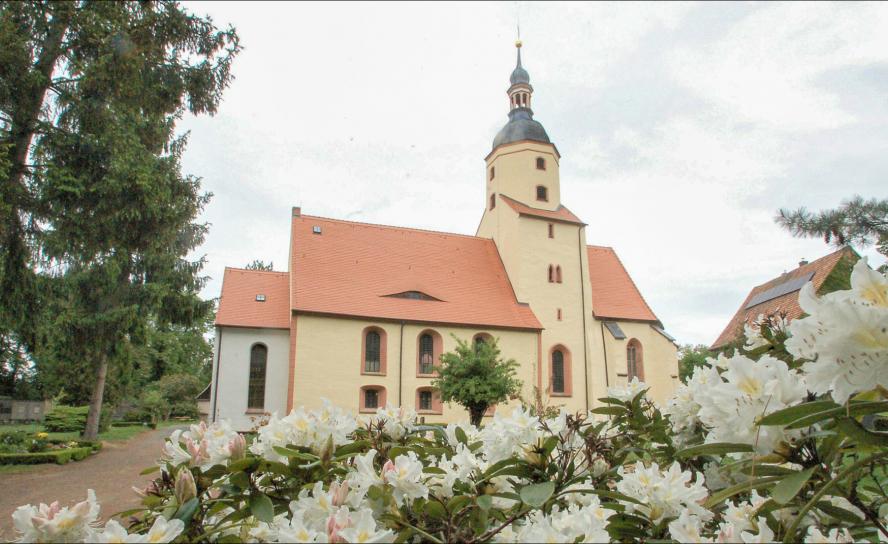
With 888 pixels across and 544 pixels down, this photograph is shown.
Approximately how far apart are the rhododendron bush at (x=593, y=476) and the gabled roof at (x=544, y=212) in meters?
23.3

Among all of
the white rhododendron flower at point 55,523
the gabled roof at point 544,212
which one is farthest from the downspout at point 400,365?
the white rhododendron flower at point 55,523

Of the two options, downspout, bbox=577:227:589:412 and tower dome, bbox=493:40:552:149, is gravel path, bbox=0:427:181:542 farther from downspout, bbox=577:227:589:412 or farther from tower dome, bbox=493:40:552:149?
tower dome, bbox=493:40:552:149

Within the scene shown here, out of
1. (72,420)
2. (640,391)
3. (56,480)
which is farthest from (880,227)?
Answer: (72,420)

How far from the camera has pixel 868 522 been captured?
1200 mm

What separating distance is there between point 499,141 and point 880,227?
2201 centimetres

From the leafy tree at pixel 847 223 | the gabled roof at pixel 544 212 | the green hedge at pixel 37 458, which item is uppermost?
the gabled roof at pixel 544 212

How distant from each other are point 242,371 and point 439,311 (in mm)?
7729

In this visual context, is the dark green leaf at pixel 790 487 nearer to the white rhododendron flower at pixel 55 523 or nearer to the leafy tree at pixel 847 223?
the white rhododendron flower at pixel 55 523

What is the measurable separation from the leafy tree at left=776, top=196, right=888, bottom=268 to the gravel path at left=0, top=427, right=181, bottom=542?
9.08 meters

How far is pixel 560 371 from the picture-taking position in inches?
923

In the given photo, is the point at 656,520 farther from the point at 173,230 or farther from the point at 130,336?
the point at 130,336

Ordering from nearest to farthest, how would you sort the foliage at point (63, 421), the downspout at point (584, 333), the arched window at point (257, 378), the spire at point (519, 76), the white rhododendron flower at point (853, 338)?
the white rhododendron flower at point (853, 338)
the arched window at point (257, 378)
the downspout at point (584, 333)
the foliage at point (63, 421)
the spire at point (519, 76)

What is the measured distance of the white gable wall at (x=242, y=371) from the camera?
19734 millimetres

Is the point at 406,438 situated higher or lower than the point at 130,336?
lower
